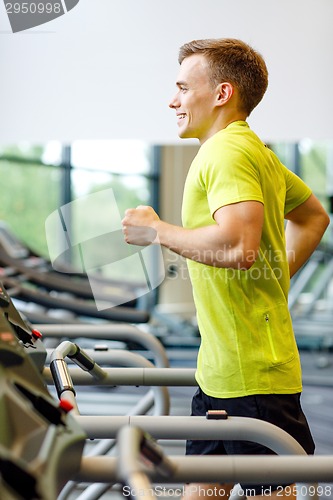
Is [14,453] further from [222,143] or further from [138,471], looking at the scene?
[222,143]

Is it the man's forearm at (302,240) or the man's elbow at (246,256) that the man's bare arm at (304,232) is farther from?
the man's elbow at (246,256)

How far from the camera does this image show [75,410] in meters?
1.37

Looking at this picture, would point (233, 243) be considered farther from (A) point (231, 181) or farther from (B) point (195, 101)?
(B) point (195, 101)

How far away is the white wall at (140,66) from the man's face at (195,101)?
1477mm

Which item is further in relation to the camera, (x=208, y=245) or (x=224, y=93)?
(x=224, y=93)

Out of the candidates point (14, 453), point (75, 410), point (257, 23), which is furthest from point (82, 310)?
point (14, 453)

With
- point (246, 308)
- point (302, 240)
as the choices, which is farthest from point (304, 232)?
point (246, 308)

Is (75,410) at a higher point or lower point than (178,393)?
higher

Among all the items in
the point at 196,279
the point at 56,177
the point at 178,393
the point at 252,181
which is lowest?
the point at 178,393

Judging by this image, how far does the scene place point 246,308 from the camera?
1479 millimetres

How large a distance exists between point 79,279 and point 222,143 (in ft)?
15.7

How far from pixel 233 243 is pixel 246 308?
207 mm

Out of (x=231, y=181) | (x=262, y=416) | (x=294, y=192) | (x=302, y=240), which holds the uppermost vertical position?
(x=231, y=181)

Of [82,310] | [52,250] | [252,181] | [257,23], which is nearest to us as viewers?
[252,181]
